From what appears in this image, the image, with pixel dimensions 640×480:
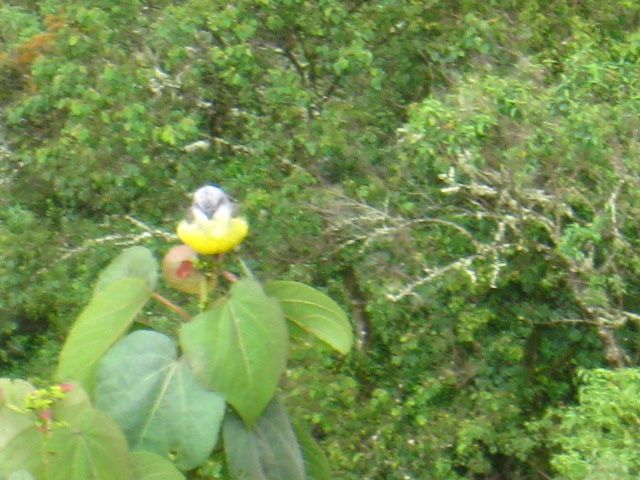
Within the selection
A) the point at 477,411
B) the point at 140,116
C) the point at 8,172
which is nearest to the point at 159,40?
the point at 140,116

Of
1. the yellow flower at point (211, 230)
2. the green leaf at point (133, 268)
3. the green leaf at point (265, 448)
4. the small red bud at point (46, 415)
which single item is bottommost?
the green leaf at point (265, 448)

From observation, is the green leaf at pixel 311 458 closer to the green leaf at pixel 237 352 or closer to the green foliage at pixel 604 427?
the green leaf at pixel 237 352

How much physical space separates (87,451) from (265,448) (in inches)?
12.0

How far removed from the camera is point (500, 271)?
482 centimetres

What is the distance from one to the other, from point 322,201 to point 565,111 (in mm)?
1106

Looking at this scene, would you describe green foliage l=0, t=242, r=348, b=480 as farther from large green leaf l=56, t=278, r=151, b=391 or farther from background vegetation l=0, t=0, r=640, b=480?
background vegetation l=0, t=0, r=640, b=480

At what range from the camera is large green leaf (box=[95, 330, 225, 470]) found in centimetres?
172

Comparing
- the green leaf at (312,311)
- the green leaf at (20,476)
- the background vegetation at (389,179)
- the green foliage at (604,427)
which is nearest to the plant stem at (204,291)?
the green leaf at (312,311)

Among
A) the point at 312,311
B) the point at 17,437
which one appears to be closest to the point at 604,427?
the point at 312,311

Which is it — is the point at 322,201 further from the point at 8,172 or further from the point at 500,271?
the point at 8,172

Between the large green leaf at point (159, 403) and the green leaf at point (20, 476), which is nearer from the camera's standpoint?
the green leaf at point (20, 476)

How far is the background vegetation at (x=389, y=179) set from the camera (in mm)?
4367

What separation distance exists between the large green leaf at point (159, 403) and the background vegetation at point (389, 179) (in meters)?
2.64

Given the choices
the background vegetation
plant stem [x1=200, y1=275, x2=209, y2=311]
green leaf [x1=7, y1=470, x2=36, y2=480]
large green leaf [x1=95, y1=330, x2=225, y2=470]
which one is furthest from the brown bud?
the background vegetation
